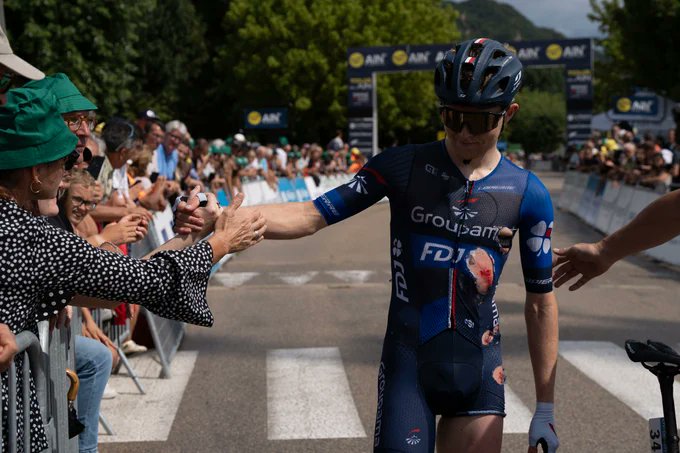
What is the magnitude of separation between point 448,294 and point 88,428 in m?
2.58

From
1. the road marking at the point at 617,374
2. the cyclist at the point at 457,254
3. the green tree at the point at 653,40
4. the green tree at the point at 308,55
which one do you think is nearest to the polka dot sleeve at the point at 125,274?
the cyclist at the point at 457,254

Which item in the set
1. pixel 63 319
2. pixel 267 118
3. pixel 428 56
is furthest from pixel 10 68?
pixel 267 118

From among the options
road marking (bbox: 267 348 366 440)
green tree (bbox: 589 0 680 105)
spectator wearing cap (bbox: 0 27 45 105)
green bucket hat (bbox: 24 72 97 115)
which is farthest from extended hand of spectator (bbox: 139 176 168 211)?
green tree (bbox: 589 0 680 105)

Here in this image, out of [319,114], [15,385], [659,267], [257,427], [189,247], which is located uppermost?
[189,247]

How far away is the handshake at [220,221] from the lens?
3711 millimetres

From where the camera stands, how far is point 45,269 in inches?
128

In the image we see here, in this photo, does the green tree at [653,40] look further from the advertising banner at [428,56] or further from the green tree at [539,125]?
the green tree at [539,125]

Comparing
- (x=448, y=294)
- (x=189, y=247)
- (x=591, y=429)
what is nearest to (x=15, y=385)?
(x=189, y=247)

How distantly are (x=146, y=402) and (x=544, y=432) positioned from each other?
463 centimetres

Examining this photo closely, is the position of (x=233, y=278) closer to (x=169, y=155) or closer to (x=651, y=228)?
(x=169, y=155)

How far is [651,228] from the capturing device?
3822 mm

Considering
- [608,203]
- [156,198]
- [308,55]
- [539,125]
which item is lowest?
[539,125]

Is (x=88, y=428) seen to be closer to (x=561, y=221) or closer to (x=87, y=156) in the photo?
(x=87, y=156)

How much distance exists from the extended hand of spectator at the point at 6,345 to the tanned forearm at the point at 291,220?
103cm
